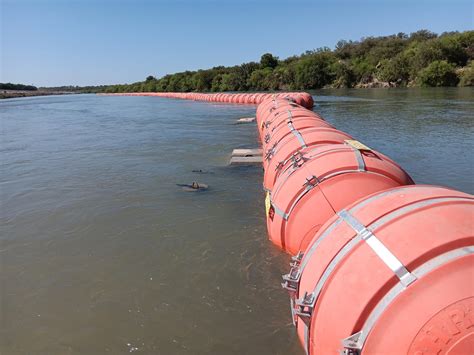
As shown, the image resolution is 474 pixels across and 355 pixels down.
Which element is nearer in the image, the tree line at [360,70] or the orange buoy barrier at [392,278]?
the orange buoy barrier at [392,278]

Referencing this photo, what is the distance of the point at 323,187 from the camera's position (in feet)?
15.8

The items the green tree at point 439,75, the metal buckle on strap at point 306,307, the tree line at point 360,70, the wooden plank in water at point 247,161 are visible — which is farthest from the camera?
the tree line at point 360,70

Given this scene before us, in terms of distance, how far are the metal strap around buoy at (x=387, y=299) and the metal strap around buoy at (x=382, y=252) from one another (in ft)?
0.16

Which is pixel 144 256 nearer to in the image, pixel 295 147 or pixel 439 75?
pixel 295 147

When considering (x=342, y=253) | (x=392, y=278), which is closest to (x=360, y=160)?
(x=342, y=253)

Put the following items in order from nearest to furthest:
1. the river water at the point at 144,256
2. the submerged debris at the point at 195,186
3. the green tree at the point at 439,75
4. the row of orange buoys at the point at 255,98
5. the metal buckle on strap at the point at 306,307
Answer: the metal buckle on strap at the point at 306,307 → the river water at the point at 144,256 → the submerged debris at the point at 195,186 → the row of orange buoys at the point at 255,98 → the green tree at the point at 439,75

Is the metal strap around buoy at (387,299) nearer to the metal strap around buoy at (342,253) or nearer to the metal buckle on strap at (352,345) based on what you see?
the metal buckle on strap at (352,345)

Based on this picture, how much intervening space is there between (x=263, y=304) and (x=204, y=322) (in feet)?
2.38

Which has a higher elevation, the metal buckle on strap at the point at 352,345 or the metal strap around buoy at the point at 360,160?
the metal strap around buoy at the point at 360,160

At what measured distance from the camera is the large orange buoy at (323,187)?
15.6 feet

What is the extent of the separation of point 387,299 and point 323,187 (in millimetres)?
2374

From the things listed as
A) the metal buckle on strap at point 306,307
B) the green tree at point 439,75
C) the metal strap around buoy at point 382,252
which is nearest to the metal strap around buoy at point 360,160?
the metal strap around buoy at point 382,252

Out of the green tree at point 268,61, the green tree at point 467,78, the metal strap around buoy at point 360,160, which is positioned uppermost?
the green tree at point 268,61

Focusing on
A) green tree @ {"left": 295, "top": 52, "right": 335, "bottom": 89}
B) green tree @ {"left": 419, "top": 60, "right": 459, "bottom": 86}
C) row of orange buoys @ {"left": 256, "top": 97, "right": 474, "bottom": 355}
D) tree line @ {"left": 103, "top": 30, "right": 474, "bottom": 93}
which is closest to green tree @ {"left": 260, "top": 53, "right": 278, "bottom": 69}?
tree line @ {"left": 103, "top": 30, "right": 474, "bottom": 93}
